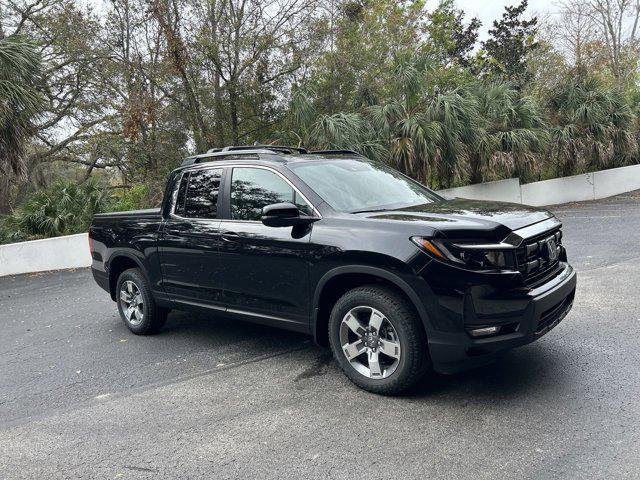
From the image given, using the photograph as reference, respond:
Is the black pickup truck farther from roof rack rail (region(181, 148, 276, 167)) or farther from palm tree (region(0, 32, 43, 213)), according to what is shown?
palm tree (region(0, 32, 43, 213))

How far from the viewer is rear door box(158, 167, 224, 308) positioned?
5.21m

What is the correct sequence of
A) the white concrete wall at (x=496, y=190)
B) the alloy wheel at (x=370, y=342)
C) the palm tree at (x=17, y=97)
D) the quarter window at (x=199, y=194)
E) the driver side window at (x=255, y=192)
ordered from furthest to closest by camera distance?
the white concrete wall at (x=496, y=190), the palm tree at (x=17, y=97), the quarter window at (x=199, y=194), the driver side window at (x=255, y=192), the alloy wheel at (x=370, y=342)

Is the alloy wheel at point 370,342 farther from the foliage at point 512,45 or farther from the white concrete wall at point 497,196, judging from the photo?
the foliage at point 512,45

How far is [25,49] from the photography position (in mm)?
11656

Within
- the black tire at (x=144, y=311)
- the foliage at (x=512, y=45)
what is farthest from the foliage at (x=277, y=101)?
the black tire at (x=144, y=311)

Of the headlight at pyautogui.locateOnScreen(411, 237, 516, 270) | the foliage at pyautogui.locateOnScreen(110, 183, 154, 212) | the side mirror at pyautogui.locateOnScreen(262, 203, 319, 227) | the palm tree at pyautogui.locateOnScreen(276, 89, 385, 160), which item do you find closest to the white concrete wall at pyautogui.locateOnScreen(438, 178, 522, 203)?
the palm tree at pyautogui.locateOnScreen(276, 89, 385, 160)

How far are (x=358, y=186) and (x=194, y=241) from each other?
5.46 feet

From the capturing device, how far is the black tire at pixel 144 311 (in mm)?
6084

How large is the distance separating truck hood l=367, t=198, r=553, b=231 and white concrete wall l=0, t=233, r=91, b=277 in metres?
10.2

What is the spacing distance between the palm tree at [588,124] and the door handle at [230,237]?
14.8 metres

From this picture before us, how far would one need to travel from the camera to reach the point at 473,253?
3701 millimetres

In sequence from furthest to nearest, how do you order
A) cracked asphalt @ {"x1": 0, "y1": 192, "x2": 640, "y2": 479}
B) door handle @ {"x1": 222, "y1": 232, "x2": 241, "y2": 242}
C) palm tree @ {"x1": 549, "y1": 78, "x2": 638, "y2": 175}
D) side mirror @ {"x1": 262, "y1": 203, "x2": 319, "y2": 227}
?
1. palm tree @ {"x1": 549, "y1": 78, "x2": 638, "y2": 175}
2. door handle @ {"x1": 222, "y1": 232, "x2": 241, "y2": 242}
3. side mirror @ {"x1": 262, "y1": 203, "x2": 319, "y2": 227}
4. cracked asphalt @ {"x1": 0, "y1": 192, "x2": 640, "y2": 479}

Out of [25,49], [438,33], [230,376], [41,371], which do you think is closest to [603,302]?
[230,376]

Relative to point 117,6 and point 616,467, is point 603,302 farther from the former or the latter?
point 117,6
